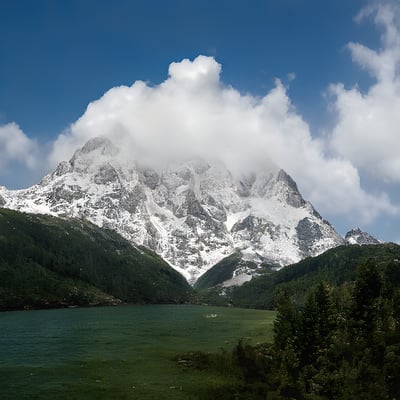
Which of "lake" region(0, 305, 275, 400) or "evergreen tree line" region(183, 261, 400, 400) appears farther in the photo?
"lake" region(0, 305, 275, 400)

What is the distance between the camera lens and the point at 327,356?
218 ft

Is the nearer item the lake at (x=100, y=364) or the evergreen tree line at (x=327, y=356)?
the evergreen tree line at (x=327, y=356)

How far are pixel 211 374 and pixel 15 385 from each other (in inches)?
1336

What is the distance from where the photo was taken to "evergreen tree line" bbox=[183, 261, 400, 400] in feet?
184

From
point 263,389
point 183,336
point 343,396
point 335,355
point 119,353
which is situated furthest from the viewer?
point 183,336

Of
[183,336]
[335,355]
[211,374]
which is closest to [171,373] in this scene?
[211,374]

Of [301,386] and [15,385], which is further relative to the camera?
[15,385]

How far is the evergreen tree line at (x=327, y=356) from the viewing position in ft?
184

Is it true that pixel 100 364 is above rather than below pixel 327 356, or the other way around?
below

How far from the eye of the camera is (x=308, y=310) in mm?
80062

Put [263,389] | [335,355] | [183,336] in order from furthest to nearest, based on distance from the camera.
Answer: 1. [183,336]
2. [263,389]
3. [335,355]

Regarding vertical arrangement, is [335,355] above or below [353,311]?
below

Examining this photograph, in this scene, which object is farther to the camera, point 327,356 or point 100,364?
point 100,364

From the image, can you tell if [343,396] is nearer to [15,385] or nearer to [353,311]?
[353,311]
